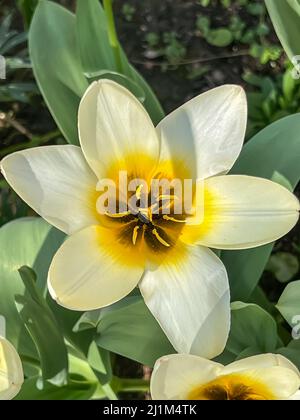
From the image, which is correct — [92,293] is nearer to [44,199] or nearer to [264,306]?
[44,199]

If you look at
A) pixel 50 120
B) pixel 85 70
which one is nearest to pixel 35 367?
pixel 85 70

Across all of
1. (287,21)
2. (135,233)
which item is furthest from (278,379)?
(287,21)

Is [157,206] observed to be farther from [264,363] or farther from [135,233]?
[264,363]

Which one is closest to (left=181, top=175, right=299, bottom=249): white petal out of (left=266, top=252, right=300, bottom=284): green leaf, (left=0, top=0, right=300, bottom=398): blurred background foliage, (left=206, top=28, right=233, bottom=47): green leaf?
(left=266, top=252, right=300, bottom=284): green leaf

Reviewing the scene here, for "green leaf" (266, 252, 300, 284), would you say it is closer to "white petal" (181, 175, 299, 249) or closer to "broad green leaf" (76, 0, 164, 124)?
"broad green leaf" (76, 0, 164, 124)

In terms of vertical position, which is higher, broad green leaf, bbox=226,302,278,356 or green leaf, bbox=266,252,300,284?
broad green leaf, bbox=226,302,278,356

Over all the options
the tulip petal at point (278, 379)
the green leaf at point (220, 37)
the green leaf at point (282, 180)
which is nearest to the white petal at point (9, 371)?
the tulip petal at point (278, 379)
